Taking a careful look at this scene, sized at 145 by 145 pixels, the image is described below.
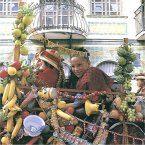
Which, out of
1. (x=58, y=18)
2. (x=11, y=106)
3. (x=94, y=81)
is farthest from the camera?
(x=58, y=18)

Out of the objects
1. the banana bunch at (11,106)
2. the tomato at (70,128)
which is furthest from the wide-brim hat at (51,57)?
the tomato at (70,128)

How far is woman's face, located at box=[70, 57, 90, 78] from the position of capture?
4797mm

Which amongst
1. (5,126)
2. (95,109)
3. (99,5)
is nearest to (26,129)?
(5,126)

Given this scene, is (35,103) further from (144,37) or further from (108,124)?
(144,37)

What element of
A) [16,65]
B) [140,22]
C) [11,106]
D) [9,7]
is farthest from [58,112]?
[9,7]

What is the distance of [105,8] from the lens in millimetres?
15508

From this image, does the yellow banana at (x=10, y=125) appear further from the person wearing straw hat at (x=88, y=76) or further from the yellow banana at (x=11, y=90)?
the person wearing straw hat at (x=88, y=76)

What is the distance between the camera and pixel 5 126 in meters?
4.45

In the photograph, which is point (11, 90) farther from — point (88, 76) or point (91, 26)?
point (91, 26)

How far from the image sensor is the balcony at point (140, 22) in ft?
47.8

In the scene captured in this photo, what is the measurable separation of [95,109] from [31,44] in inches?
414

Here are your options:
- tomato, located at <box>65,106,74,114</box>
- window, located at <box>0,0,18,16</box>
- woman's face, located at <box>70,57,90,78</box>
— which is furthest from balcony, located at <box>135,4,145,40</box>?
tomato, located at <box>65,106,74,114</box>

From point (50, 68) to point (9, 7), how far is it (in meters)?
10.8

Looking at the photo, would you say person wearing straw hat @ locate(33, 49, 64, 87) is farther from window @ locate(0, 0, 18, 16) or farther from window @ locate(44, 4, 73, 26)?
window @ locate(0, 0, 18, 16)
